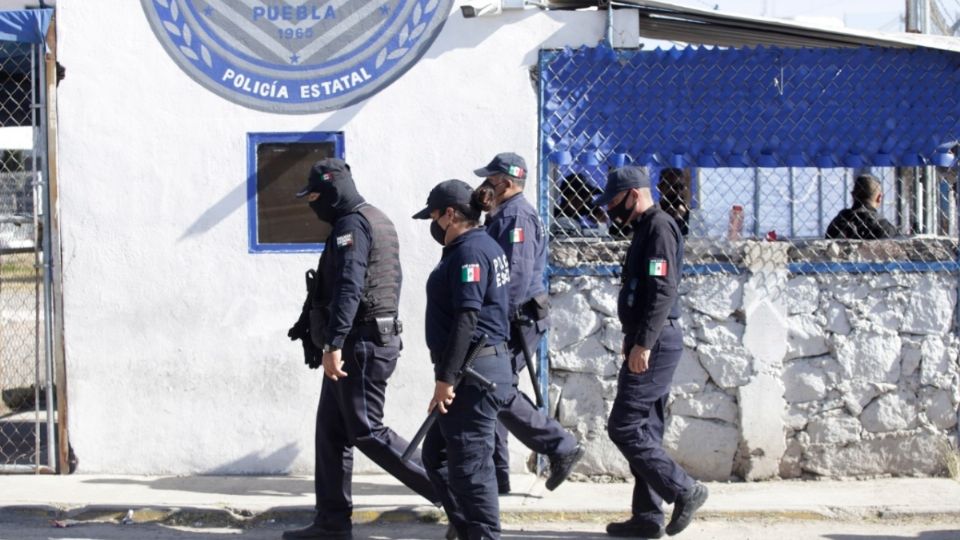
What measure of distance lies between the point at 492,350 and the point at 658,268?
928 millimetres

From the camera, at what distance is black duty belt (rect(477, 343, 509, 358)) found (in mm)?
5570

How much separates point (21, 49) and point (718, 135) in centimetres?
439

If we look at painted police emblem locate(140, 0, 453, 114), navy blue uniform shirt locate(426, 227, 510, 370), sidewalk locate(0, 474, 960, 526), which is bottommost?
sidewalk locate(0, 474, 960, 526)

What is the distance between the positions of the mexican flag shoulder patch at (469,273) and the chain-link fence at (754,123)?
1.99 m

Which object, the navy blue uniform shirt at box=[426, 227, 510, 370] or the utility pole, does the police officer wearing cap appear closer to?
the navy blue uniform shirt at box=[426, 227, 510, 370]

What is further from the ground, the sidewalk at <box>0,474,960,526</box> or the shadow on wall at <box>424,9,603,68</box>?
the shadow on wall at <box>424,9,603,68</box>

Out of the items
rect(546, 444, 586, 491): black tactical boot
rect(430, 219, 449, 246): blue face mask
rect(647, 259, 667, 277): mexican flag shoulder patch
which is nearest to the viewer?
rect(430, 219, 449, 246): blue face mask

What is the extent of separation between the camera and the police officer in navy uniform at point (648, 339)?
5.95 meters

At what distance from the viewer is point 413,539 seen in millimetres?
6512

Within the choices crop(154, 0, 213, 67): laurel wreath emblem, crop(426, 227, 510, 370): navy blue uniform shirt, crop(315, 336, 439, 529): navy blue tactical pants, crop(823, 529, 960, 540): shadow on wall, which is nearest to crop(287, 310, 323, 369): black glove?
crop(315, 336, 439, 529): navy blue tactical pants

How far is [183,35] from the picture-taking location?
24.8 ft

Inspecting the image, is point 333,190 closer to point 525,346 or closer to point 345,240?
point 345,240

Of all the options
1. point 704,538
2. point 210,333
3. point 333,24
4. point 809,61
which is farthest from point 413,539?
point 809,61

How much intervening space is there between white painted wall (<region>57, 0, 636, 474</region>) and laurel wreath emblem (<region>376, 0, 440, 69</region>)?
0.13 m
